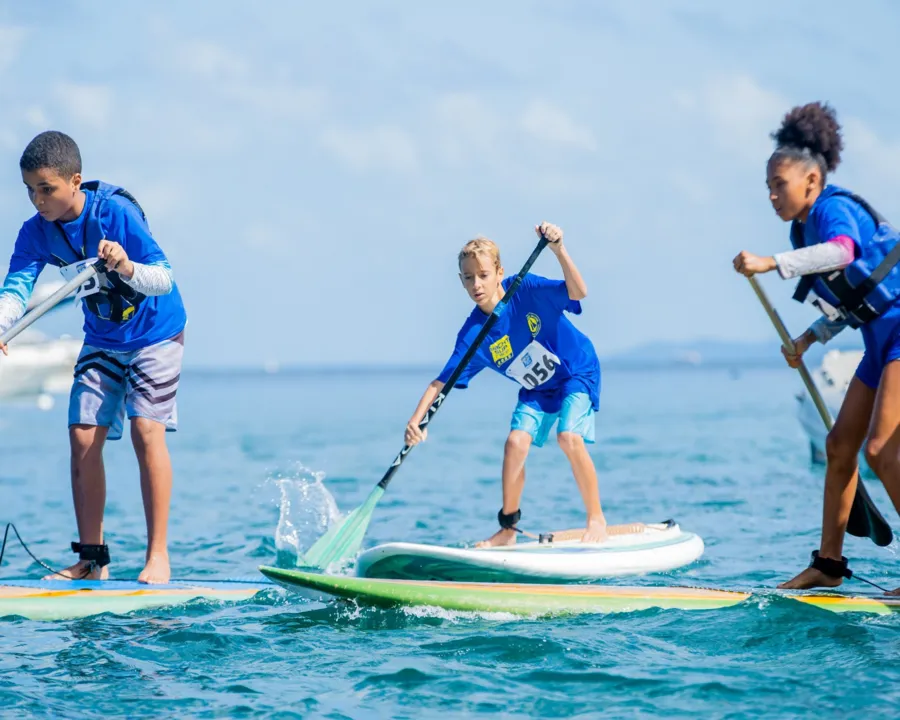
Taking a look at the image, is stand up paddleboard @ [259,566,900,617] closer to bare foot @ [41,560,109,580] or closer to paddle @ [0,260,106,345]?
bare foot @ [41,560,109,580]

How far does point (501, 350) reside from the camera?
7.07 m

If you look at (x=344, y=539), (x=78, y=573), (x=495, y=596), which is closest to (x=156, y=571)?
(x=78, y=573)

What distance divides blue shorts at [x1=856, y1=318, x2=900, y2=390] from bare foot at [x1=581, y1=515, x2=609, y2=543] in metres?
2.20

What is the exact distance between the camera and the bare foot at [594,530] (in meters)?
7.22

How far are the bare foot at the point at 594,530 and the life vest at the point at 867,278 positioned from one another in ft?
7.87

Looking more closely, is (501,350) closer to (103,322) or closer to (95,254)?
(103,322)

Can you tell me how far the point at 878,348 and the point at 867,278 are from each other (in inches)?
15.1

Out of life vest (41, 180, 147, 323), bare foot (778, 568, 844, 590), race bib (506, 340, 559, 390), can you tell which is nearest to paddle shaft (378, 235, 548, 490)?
race bib (506, 340, 559, 390)

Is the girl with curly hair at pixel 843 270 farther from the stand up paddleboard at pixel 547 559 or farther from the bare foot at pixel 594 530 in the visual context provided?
the bare foot at pixel 594 530

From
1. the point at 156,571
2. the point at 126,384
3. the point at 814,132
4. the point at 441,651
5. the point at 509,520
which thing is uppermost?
the point at 814,132

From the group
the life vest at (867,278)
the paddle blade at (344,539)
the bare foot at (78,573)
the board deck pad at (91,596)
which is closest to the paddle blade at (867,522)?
the life vest at (867,278)

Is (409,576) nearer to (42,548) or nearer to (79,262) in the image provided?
(79,262)

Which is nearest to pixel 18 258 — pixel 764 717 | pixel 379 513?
pixel 764 717

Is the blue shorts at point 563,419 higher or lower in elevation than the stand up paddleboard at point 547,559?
higher
